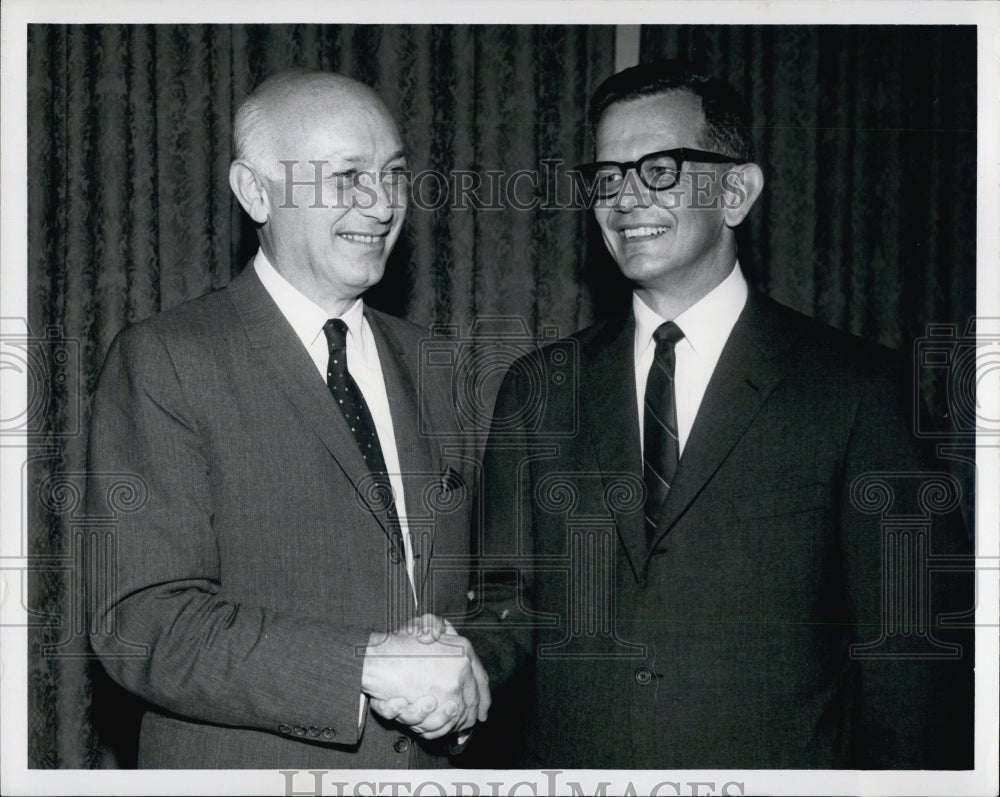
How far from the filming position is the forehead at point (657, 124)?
7.11 ft

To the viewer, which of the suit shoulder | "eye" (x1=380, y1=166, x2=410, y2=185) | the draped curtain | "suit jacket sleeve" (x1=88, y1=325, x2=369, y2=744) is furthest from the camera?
the draped curtain

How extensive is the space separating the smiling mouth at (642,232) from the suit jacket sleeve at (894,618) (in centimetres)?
52

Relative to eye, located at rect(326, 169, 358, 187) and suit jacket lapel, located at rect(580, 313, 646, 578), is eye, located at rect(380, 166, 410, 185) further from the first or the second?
suit jacket lapel, located at rect(580, 313, 646, 578)

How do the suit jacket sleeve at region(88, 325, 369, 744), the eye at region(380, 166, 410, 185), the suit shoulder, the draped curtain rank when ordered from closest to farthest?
1. the suit jacket sleeve at region(88, 325, 369, 744)
2. the suit shoulder
3. the eye at region(380, 166, 410, 185)
4. the draped curtain

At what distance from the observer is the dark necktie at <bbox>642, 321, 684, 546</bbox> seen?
2.17 meters

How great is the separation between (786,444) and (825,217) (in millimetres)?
725

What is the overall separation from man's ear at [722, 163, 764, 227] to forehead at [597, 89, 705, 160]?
0.37ft

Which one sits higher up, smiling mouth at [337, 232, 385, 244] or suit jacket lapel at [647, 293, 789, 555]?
smiling mouth at [337, 232, 385, 244]

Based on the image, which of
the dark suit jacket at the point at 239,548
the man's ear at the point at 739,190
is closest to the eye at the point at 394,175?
the dark suit jacket at the point at 239,548

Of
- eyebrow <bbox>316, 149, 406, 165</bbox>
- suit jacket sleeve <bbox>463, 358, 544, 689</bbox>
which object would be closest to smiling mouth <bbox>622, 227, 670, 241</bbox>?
suit jacket sleeve <bbox>463, 358, 544, 689</bbox>

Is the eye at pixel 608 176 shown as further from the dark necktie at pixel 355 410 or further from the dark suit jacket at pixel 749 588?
the dark necktie at pixel 355 410
